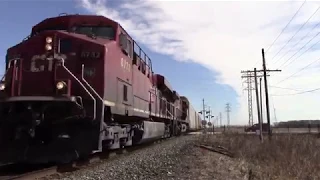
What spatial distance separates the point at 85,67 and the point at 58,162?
9.02ft

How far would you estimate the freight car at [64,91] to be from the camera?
32.6ft

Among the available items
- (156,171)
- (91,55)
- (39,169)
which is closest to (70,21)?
(91,55)

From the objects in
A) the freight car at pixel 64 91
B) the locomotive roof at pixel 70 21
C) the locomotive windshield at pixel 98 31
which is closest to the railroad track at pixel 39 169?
the freight car at pixel 64 91

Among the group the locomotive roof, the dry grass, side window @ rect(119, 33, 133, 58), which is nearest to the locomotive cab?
A: the locomotive roof

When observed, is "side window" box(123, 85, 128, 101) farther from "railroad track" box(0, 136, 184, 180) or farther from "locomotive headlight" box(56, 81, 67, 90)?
"locomotive headlight" box(56, 81, 67, 90)

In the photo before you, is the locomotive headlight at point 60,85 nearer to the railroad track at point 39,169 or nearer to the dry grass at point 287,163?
the railroad track at point 39,169

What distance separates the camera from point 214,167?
37.1 ft

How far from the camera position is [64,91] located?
32.7 feet

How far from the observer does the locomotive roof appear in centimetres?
1246

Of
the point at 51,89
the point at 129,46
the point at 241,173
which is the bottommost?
the point at 241,173

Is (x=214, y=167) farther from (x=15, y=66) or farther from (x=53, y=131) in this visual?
(x=15, y=66)

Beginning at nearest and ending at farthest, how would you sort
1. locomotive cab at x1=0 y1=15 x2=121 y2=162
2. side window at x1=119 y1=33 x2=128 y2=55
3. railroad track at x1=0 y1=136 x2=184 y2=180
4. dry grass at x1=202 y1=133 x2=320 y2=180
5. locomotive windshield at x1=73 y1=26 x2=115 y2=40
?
railroad track at x1=0 y1=136 x2=184 y2=180, locomotive cab at x1=0 y1=15 x2=121 y2=162, dry grass at x1=202 y1=133 x2=320 y2=180, locomotive windshield at x1=73 y1=26 x2=115 y2=40, side window at x1=119 y1=33 x2=128 y2=55

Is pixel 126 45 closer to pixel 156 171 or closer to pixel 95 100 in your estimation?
pixel 95 100

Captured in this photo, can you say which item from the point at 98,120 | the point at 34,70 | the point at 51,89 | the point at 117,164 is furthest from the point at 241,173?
the point at 34,70
